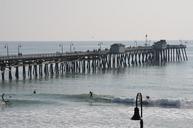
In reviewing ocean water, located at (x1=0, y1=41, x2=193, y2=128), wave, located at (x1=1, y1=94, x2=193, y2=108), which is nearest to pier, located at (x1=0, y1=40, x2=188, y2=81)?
ocean water, located at (x1=0, y1=41, x2=193, y2=128)

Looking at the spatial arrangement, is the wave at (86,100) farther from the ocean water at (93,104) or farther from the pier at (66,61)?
the pier at (66,61)

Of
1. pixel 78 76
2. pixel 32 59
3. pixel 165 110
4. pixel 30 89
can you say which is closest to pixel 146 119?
pixel 165 110

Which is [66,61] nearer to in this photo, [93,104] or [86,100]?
[86,100]

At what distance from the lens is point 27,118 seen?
43.6 metres

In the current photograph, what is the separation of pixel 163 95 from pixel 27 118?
24.7 metres

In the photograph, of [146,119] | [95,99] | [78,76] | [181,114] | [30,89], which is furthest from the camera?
[78,76]

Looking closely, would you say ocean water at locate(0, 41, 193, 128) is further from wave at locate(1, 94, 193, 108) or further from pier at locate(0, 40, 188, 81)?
pier at locate(0, 40, 188, 81)

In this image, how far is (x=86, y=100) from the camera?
188 feet

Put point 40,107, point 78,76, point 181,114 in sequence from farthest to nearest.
Answer: point 78,76, point 40,107, point 181,114

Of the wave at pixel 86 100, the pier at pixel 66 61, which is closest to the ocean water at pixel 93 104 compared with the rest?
the wave at pixel 86 100

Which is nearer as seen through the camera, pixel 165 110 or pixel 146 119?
pixel 146 119

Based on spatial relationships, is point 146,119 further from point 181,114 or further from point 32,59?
point 32,59

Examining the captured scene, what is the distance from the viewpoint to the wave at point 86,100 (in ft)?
174

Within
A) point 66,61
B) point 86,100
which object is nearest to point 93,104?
point 86,100
